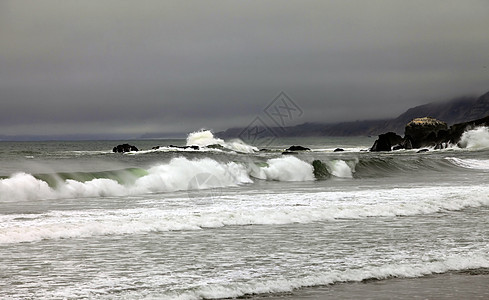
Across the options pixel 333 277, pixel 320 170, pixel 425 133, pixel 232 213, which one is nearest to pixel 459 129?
pixel 425 133

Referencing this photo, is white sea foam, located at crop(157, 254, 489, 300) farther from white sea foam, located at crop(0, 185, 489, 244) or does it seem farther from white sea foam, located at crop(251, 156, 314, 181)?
white sea foam, located at crop(251, 156, 314, 181)

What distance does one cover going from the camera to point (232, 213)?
12.9 metres

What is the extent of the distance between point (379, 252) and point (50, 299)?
16.1 ft

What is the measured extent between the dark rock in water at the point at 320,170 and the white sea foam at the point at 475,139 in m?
41.2

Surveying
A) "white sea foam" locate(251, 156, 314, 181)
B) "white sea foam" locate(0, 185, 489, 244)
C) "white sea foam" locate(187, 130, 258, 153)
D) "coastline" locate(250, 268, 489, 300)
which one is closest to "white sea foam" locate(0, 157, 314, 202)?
"white sea foam" locate(251, 156, 314, 181)

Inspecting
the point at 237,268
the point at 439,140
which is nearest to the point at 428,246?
the point at 237,268

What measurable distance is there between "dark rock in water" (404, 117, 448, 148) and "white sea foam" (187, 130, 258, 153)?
20.9 metres

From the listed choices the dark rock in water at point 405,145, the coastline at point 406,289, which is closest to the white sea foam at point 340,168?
the coastline at point 406,289

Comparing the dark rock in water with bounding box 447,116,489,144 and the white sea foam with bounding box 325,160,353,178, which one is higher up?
the dark rock in water with bounding box 447,116,489,144

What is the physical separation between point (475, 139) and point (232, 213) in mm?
62796

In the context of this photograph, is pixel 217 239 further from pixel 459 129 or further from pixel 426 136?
pixel 426 136

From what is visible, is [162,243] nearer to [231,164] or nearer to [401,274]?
[401,274]

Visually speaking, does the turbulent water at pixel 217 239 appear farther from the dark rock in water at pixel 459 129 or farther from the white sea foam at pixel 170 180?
the dark rock in water at pixel 459 129

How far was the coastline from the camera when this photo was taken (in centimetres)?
661
